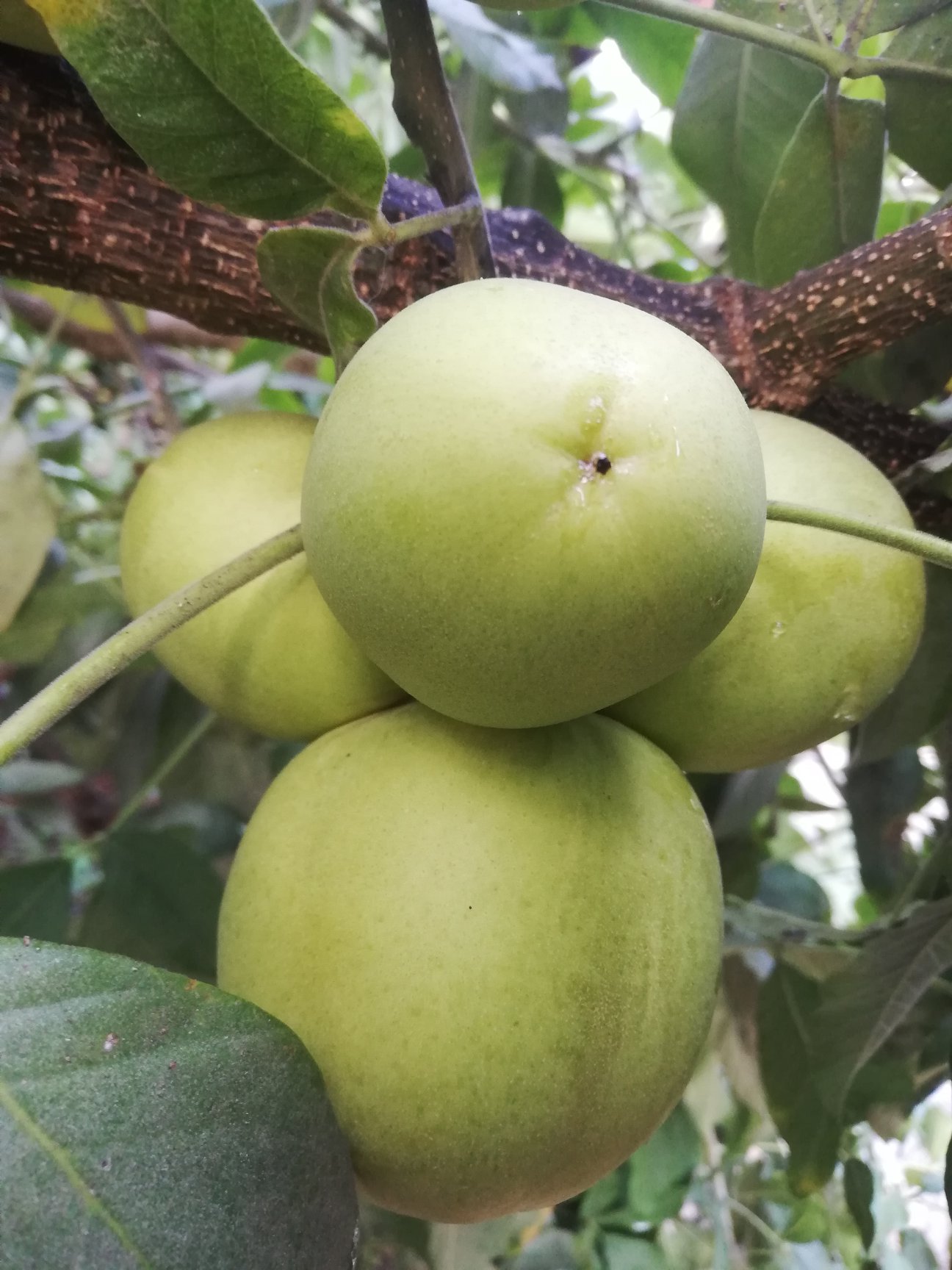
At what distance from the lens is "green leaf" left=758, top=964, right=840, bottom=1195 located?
0.79 metres

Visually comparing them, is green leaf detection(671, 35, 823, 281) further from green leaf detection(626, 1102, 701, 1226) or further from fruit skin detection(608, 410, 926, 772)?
green leaf detection(626, 1102, 701, 1226)

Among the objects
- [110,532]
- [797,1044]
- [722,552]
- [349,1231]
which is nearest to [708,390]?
[722,552]

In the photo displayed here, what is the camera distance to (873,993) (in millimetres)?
685

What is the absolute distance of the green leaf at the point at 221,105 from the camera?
327mm

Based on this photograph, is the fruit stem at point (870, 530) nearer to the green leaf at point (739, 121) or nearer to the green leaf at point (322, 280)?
the green leaf at point (322, 280)

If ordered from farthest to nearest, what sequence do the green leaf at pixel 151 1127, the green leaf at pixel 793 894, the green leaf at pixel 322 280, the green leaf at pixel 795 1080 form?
the green leaf at pixel 793 894, the green leaf at pixel 795 1080, the green leaf at pixel 322 280, the green leaf at pixel 151 1127

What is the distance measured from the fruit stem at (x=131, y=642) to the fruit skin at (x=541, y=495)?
0.23 ft

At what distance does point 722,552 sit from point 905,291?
0.95 feet

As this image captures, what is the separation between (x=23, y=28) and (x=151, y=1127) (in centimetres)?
47

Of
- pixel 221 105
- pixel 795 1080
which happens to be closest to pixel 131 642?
pixel 221 105

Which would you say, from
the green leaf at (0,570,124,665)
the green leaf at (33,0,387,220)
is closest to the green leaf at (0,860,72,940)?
the green leaf at (0,570,124,665)

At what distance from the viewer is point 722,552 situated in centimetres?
31

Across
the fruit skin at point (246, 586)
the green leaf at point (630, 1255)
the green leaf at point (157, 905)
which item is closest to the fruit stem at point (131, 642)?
the fruit skin at point (246, 586)

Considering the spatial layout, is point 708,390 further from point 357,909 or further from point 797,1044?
point 797,1044
